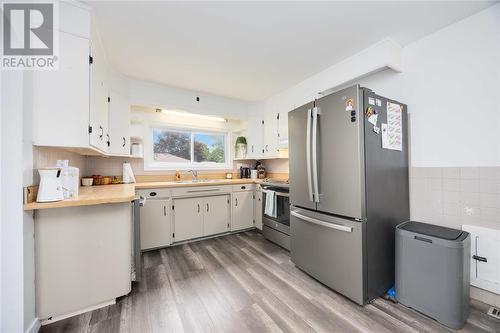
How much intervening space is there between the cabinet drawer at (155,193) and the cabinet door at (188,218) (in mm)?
167

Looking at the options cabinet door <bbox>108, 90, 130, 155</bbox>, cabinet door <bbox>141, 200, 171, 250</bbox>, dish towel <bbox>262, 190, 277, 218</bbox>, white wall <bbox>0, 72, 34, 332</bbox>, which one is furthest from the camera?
dish towel <bbox>262, 190, 277, 218</bbox>

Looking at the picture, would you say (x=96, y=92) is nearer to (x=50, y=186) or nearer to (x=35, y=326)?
(x=50, y=186)

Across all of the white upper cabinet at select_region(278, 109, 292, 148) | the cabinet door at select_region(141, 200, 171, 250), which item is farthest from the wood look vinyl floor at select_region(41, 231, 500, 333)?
the white upper cabinet at select_region(278, 109, 292, 148)

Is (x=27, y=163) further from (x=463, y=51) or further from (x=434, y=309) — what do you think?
(x=463, y=51)

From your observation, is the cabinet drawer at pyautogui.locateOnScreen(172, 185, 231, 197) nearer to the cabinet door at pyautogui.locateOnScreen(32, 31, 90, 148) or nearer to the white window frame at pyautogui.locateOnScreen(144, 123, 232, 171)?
the white window frame at pyautogui.locateOnScreen(144, 123, 232, 171)

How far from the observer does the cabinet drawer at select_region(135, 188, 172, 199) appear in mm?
2689

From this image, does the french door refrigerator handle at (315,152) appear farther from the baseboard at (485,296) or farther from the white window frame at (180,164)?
the white window frame at (180,164)

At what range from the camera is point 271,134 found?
3.51 metres

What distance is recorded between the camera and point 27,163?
1340 mm

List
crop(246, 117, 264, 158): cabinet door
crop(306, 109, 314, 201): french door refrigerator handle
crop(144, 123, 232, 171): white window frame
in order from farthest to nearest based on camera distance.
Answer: crop(246, 117, 264, 158): cabinet door < crop(144, 123, 232, 171): white window frame < crop(306, 109, 314, 201): french door refrigerator handle

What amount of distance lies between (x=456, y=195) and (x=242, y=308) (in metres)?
2.11

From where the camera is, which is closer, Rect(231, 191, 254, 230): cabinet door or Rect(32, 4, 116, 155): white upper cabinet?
Rect(32, 4, 116, 155): white upper cabinet

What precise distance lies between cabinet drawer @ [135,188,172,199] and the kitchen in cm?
81

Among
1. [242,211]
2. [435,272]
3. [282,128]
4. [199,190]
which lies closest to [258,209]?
[242,211]
